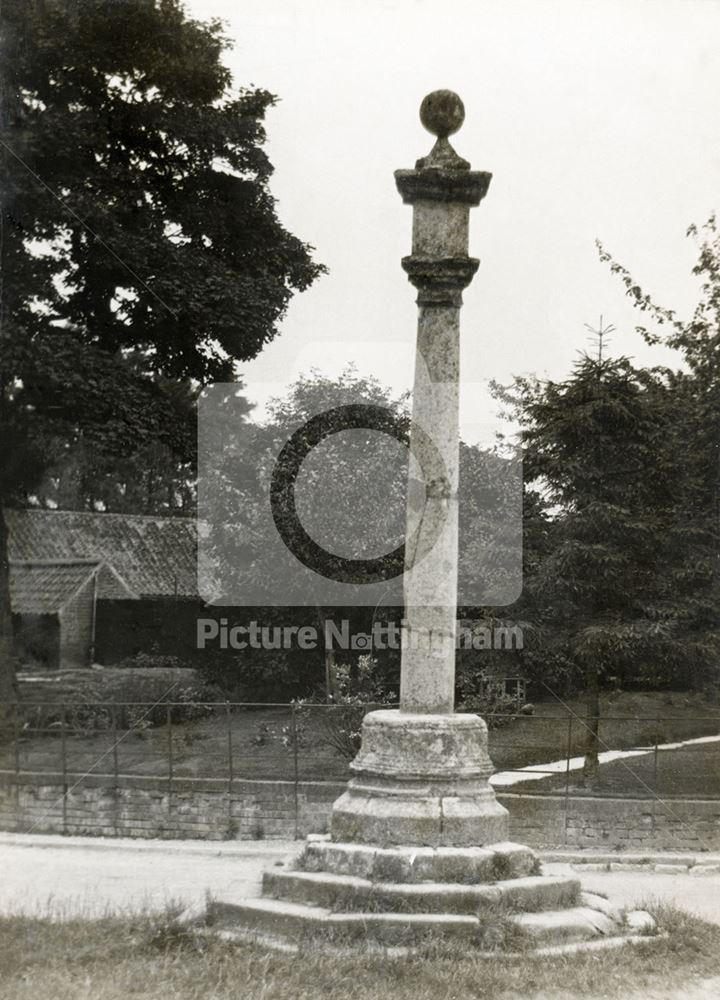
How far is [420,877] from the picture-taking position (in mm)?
Answer: 6949

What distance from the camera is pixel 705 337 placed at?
18.7 meters

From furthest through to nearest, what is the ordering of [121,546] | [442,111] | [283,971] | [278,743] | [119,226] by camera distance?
[121,546]
[278,743]
[119,226]
[442,111]
[283,971]

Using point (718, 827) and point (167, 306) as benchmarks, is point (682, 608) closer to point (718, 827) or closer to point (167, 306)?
point (718, 827)

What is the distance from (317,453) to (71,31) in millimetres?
7107

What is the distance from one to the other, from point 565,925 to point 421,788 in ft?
3.82

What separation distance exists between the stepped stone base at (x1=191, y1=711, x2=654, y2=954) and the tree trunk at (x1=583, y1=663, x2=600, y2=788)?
8261mm

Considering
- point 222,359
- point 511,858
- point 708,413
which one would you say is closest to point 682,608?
point 708,413

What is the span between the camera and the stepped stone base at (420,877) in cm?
648

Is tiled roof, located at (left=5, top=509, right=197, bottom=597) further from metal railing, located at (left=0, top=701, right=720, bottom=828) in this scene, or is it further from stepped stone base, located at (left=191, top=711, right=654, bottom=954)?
stepped stone base, located at (left=191, top=711, right=654, bottom=954)

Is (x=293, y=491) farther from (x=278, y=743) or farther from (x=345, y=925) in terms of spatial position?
(x=345, y=925)

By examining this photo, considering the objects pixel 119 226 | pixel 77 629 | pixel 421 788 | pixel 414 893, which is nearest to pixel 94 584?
pixel 77 629

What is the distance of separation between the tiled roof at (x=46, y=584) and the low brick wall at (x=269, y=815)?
38.8 ft

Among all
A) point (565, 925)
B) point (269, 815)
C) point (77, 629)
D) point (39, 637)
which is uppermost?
point (77, 629)

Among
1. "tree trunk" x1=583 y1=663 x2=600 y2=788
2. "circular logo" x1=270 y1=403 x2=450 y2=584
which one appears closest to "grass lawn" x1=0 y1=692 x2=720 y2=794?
"tree trunk" x1=583 y1=663 x2=600 y2=788
